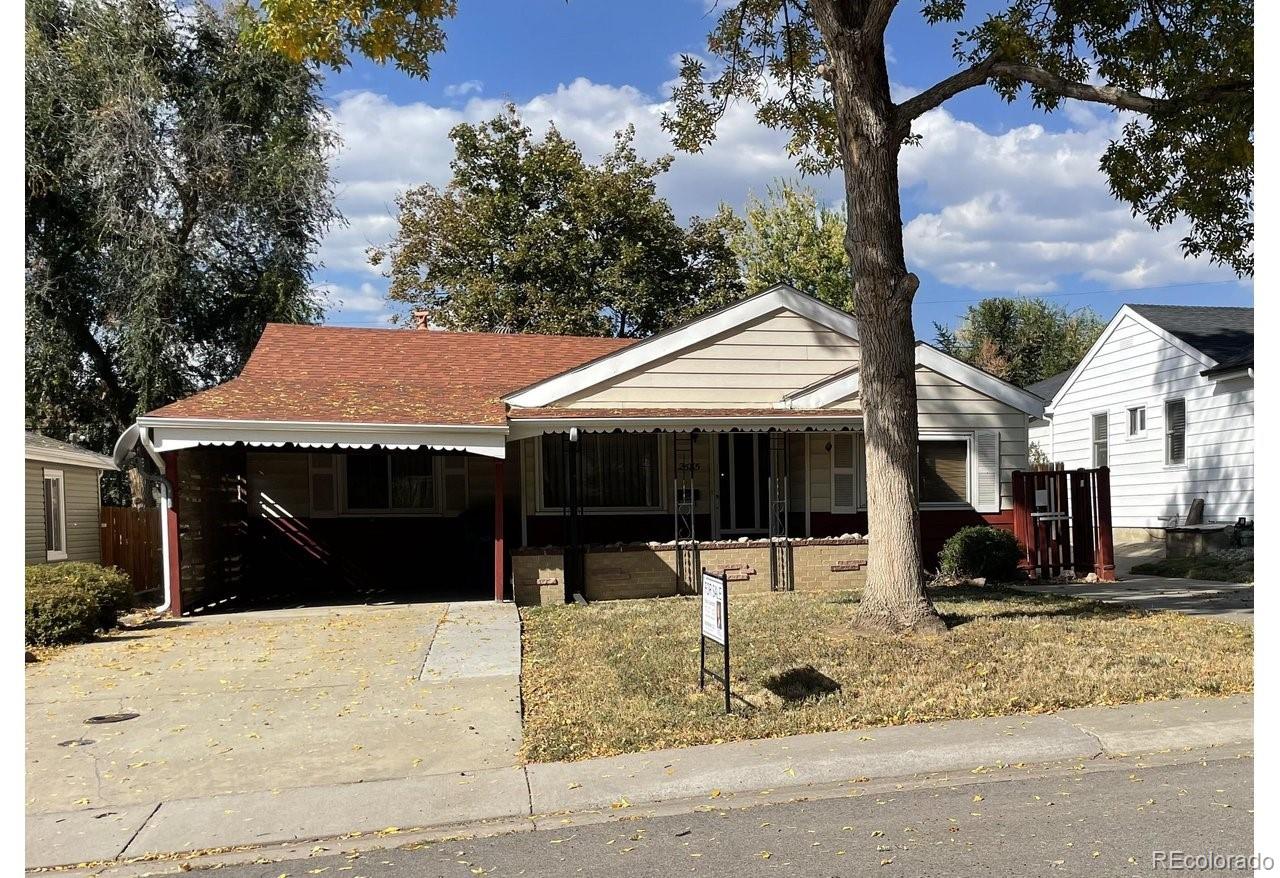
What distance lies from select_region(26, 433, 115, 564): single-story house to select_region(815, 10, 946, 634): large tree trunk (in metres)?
12.6

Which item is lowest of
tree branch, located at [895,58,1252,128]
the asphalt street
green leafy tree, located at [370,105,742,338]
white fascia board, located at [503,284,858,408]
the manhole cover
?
the asphalt street

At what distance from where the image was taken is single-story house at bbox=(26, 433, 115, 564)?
15023mm

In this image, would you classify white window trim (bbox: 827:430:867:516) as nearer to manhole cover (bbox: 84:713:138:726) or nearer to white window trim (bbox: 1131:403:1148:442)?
white window trim (bbox: 1131:403:1148:442)

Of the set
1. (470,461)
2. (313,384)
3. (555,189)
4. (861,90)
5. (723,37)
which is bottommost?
(470,461)

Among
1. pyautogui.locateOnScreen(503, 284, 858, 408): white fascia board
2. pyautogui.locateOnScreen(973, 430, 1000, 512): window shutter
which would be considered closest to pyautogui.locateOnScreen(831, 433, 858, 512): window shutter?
pyautogui.locateOnScreen(503, 284, 858, 408): white fascia board

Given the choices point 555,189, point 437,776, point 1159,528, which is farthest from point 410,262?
point 437,776

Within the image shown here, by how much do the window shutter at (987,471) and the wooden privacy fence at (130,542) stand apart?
13.7 m

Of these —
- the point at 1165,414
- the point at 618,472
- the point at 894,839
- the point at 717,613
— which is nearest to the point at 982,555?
the point at 618,472

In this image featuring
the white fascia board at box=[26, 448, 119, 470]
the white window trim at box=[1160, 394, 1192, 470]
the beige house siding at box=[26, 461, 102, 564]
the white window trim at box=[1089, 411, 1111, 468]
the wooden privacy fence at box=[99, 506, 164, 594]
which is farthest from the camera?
the white window trim at box=[1089, 411, 1111, 468]

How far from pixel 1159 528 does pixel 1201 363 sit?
3.47 m

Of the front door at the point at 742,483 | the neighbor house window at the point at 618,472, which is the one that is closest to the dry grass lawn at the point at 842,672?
the neighbor house window at the point at 618,472

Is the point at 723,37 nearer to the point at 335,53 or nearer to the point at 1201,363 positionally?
the point at 335,53

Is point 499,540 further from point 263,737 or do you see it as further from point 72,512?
point 72,512

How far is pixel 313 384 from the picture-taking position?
14992mm
